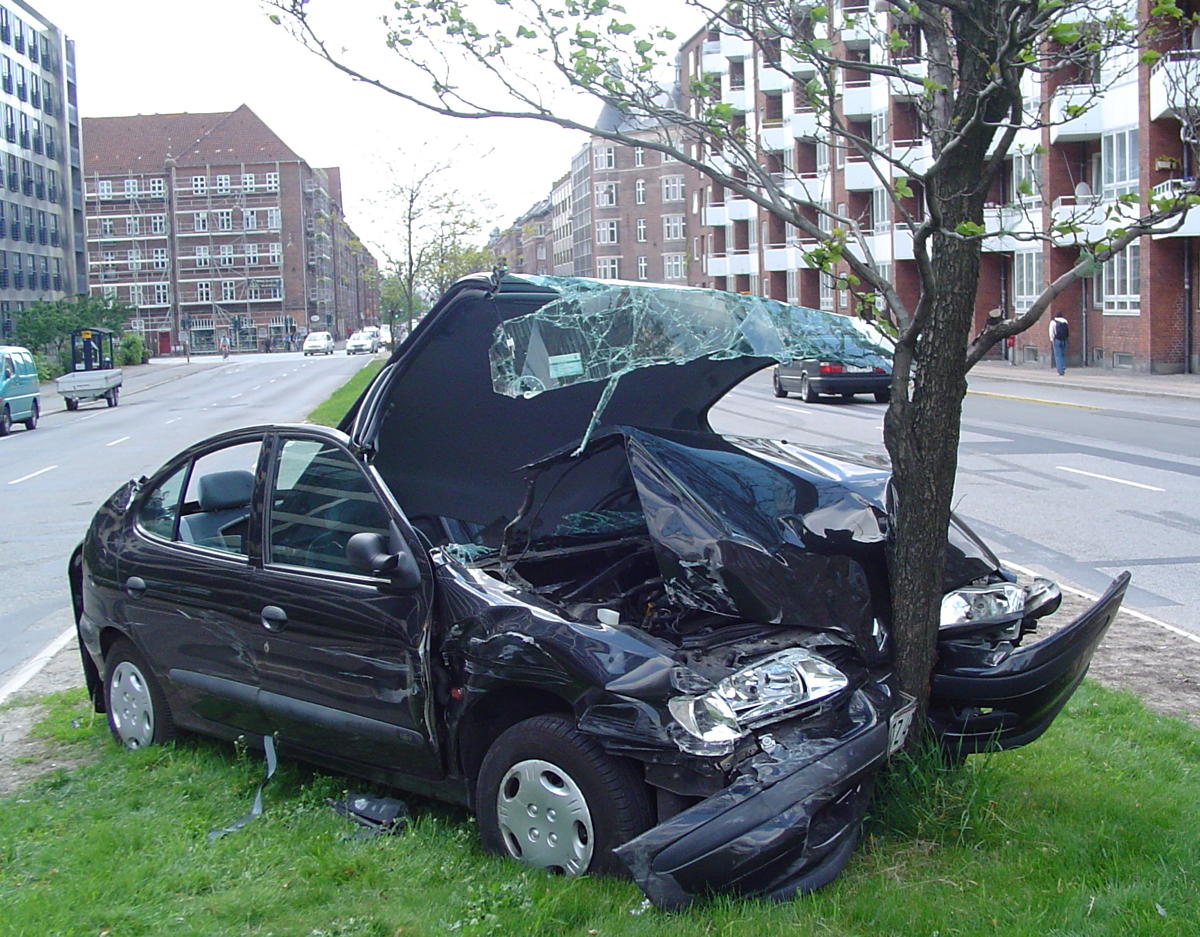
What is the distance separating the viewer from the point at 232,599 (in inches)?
207

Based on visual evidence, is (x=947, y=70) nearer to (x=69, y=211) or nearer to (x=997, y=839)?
(x=997, y=839)

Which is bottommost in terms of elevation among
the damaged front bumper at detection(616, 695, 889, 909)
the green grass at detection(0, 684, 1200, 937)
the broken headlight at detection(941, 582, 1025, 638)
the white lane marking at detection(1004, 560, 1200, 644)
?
the green grass at detection(0, 684, 1200, 937)

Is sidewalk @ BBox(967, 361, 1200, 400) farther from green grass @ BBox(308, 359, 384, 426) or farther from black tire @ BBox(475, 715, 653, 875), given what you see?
black tire @ BBox(475, 715, 653, 875)

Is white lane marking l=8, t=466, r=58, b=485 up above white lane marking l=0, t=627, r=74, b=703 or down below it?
above

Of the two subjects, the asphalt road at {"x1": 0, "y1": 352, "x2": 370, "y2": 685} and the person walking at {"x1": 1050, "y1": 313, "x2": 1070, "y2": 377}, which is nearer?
the asphalt road at {"x1": 0, "y1": 352, "x2": 370, "y2": 685}

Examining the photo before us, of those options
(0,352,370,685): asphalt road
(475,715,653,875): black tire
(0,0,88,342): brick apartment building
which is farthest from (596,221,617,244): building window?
(475,715,653,875): black tire

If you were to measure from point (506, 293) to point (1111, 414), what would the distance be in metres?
21.0

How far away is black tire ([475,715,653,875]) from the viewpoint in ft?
12.7

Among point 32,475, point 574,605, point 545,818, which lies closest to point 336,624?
point 574,605

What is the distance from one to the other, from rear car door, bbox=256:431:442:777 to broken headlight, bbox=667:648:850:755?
112cm

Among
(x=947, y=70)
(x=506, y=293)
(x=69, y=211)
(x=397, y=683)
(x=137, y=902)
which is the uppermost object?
(x=69, y=211)

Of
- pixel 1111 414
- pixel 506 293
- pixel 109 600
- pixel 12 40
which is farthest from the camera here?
pixel 12 40

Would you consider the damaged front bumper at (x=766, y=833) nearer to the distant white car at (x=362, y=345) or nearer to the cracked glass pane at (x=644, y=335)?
the cracked glass pane at (x=644, y=335)

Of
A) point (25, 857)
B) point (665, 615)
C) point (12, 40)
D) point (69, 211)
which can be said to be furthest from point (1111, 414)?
point (69, 211)
